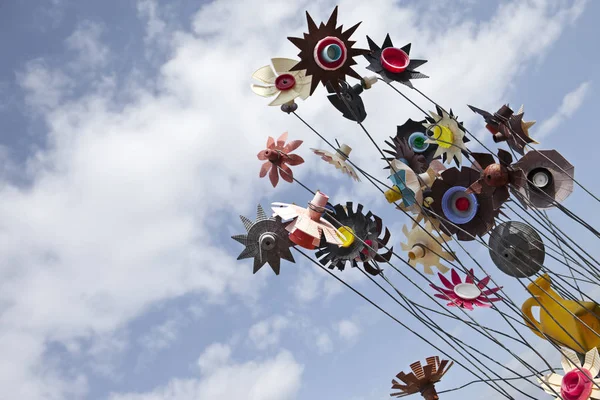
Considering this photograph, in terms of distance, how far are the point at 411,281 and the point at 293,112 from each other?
4.11 ft

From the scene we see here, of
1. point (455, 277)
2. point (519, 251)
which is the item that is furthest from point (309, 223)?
point (455, 277)

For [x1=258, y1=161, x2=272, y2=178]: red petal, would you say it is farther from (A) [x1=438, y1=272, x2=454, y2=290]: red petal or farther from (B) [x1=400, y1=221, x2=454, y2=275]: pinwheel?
(A) [x1=438, y1=272, x2=454, y2=290]: red petal

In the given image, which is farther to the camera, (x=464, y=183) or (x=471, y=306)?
(x=471, y=306)

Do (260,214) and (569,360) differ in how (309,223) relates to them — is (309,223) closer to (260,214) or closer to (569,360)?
(260,214)

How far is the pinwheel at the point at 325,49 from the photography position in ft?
11.1

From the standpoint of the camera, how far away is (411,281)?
10.3 ft

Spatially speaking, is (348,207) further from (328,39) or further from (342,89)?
(328,39)

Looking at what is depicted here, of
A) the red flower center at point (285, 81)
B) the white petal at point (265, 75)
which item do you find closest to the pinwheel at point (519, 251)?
the red flower center at point (285, 81)

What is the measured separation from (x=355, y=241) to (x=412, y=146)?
1.13m

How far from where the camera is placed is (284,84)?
3.64m

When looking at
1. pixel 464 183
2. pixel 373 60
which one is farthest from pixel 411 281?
pixel 373 60

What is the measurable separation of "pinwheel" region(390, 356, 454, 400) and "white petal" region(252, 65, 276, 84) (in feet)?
6.44

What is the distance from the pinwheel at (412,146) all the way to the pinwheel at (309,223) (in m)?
1.13

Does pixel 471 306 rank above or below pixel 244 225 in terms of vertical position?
below
